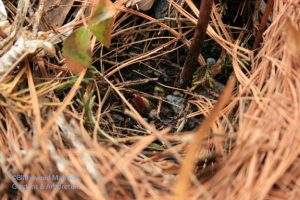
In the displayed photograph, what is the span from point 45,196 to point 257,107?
0.53m


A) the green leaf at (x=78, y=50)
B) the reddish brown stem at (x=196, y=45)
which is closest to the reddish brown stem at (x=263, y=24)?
the reddish brown stem at (x=196, y=45)

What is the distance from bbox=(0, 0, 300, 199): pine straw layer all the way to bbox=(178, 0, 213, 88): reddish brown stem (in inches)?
9.3

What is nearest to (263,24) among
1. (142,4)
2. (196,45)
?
(196,45)

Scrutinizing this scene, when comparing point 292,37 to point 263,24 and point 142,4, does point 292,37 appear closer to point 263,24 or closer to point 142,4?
point 263,24

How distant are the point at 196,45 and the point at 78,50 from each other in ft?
1.13

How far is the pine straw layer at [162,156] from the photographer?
3.04 ft

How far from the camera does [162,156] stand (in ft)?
3.48

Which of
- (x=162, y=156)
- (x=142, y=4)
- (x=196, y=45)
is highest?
(x=142, y=4)

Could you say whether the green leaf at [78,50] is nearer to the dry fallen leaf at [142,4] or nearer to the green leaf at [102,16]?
the green leaf at [102,16]

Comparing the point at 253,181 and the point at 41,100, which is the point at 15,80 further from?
the point at 253,181

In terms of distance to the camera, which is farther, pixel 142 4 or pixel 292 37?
pixel 142 4

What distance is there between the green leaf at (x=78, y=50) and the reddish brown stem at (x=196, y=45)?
0.31 meters

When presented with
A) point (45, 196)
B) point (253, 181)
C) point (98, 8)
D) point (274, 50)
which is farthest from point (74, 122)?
point (274, 50)

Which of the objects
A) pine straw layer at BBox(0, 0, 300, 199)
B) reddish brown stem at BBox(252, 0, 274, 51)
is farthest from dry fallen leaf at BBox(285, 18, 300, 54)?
reddish brown stem at BBox(252, 0, 274, 51)
